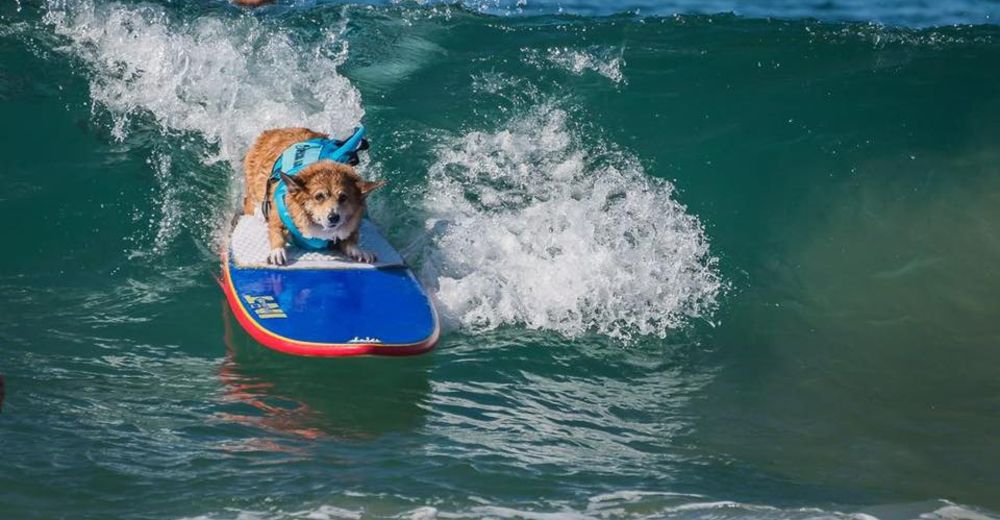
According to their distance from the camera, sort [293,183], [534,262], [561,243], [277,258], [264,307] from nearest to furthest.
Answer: [264,307], [293,183], [277,258], [534,262], [561,243]

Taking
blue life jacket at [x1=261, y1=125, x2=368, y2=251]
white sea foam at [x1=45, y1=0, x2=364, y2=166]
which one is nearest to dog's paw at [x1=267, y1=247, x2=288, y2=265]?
blue life jacket at [x1=261, y1=125, x2=368, y2=251]

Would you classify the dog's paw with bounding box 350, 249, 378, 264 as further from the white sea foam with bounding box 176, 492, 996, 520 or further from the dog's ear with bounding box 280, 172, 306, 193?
the white sea foam with bounding box 176, 492, 996, 520

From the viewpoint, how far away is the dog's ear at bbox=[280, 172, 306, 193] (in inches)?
339

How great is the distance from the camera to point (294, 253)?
29.8 ft

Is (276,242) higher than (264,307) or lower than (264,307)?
higher

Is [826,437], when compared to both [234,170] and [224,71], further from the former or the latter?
[224,71]

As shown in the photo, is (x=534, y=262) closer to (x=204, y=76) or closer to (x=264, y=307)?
(x=264, y=307)

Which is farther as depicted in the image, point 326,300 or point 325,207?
point 325,207

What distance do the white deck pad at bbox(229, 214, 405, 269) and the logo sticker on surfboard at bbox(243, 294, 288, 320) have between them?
48cm

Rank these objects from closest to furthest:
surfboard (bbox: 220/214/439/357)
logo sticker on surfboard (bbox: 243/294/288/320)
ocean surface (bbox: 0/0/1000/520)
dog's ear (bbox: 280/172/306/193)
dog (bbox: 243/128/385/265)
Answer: ocean surface (bbox: 0/0/1000/520) < surfboard (bbox: 220/214/439/357) < logo sticker on surfboard (bbox: 243/294/288/320) < dog's ear (bbox: 280/172/306/193) < dog (bbox: 243/128/385/265)

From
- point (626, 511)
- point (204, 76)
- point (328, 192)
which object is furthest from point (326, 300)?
point (204, 76)

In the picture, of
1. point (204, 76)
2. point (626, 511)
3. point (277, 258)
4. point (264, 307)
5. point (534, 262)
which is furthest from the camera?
point (204, 76)

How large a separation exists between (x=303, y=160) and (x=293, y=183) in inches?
20.5

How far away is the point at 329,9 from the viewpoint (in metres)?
15.3
